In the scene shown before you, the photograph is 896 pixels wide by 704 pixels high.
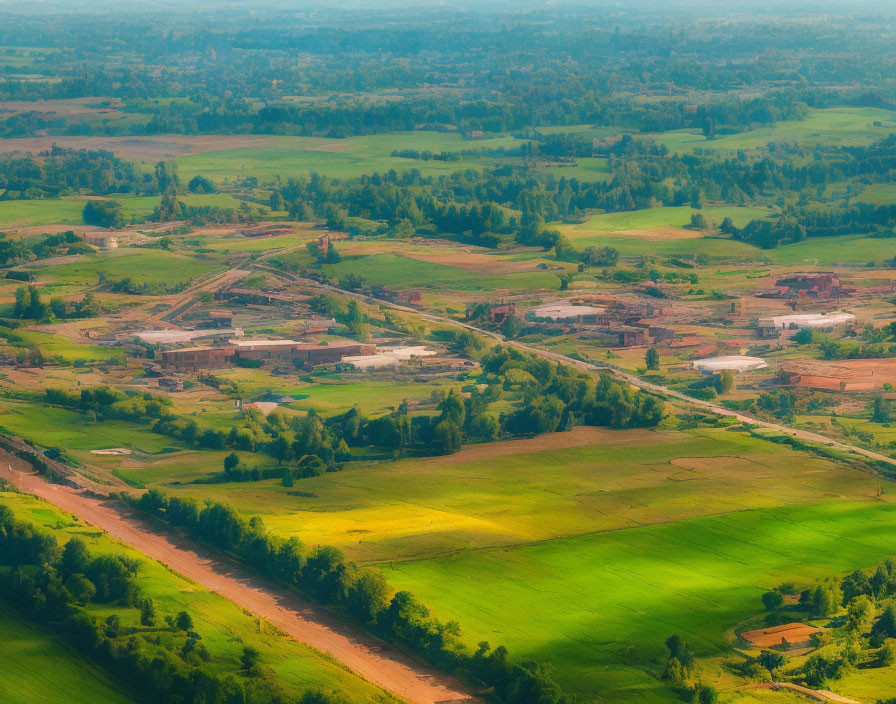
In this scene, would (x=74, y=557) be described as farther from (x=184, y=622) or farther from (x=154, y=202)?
(x=154, y=202)

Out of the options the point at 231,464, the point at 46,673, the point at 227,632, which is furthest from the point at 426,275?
the point at 46,673

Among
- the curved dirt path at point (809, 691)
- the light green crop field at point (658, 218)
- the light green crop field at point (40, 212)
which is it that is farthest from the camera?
the light green crop field at point (658, 218)

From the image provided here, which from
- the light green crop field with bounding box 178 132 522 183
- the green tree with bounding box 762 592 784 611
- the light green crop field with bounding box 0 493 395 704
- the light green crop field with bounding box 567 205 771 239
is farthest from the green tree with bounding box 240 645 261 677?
the light green crop field with bounding box 178 132 522 183

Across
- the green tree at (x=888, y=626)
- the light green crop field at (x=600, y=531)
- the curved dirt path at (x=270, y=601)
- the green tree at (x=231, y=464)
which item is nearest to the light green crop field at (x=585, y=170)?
the light green crop field at (x=600, y=531)

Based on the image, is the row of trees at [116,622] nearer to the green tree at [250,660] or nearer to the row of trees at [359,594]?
the green tree at [250,660]

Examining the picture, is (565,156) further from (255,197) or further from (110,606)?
→ (110,606)

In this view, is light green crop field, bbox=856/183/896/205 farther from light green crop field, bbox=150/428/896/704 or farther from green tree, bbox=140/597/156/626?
green tree, bbox=140/597/156/626
